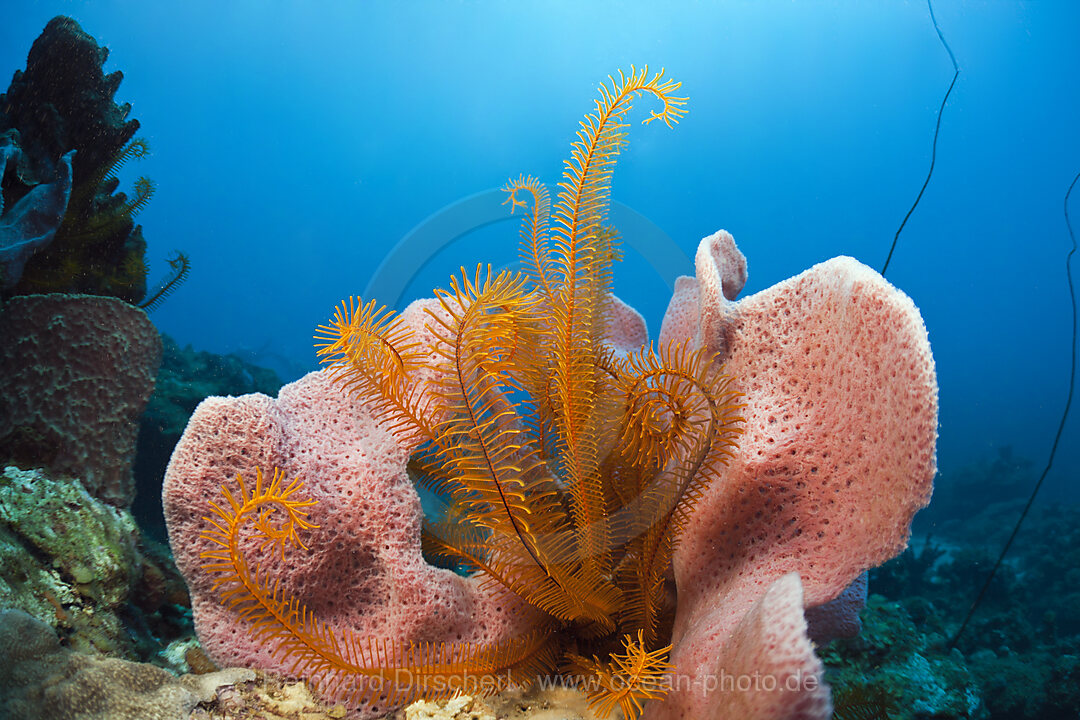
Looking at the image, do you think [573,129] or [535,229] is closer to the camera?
[535,229]

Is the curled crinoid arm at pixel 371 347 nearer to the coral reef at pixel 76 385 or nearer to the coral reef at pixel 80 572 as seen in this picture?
the coral reef at pixel 80 572

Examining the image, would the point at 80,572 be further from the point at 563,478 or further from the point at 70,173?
the point at 70,173

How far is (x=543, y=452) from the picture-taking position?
59.7 inches

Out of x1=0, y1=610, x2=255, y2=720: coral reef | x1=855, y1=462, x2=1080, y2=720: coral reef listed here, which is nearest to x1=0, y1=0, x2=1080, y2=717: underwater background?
x1=855, y1=462, x2=1080, y2=720: coral reef

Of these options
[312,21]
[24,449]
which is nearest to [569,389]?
[24,449]

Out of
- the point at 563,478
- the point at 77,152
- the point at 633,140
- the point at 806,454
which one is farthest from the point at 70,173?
the point at 633,140

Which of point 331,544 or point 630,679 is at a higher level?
point 331,544

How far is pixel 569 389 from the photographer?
118cm

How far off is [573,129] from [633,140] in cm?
475

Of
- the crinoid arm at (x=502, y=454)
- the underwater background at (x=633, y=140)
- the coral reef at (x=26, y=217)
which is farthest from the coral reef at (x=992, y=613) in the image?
the underwater background at (x=633, y=140)

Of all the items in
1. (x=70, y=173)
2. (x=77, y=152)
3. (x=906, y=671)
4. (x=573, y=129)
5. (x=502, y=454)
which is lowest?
(x=906, y=671)

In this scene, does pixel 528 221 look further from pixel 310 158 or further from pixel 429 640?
pixel 310 158

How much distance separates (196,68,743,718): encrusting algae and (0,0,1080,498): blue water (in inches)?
794

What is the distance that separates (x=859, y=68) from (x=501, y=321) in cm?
4050
